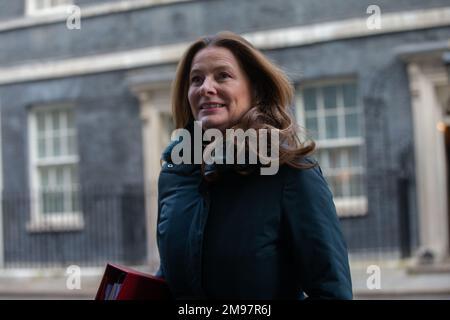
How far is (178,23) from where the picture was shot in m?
13.6

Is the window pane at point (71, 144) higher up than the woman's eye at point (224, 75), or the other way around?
the window pane at point (71, 144)

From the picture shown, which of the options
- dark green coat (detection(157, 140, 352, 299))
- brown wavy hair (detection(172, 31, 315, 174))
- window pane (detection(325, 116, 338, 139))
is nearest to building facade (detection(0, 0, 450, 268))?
window pane (detection(325, 116, 338, 139))

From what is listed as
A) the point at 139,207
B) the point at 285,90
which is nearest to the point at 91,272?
the point at 139,207

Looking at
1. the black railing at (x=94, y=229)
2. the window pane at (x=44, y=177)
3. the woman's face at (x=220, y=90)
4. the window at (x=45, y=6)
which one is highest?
the window at (x=45, y=6)

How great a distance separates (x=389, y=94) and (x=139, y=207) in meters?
4.29

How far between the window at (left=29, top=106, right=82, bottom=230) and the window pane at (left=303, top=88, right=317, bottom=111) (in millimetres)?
4146

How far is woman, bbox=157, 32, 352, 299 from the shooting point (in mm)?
1943

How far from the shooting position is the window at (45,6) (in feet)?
47.5

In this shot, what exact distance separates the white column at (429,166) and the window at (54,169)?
5.65 metres

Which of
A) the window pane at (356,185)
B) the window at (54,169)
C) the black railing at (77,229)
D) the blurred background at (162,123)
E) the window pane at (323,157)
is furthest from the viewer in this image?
the window at (54,169)

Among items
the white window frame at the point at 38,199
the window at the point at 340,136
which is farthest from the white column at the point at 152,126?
the window at the point at 340,136

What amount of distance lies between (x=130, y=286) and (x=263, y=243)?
36 cm

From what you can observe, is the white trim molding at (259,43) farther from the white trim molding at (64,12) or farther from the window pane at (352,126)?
the window pane at (352,126)

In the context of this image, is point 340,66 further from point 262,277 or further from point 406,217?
point 262,277
